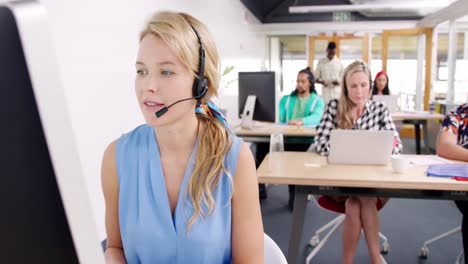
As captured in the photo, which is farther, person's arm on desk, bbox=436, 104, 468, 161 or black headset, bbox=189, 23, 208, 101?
person's arm on desk, bbox=436, 104, 468, 161

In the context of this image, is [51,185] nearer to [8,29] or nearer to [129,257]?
[8,29]

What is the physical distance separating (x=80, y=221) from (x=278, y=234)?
318cm

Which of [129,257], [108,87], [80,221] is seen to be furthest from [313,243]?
[80,221]

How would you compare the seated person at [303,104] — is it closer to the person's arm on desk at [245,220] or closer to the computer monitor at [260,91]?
the computer monitor at [260,91]

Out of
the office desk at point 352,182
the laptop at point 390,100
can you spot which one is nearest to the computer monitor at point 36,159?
the office desk at point 352,182

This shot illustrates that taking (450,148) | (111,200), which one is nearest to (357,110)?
(450,148)

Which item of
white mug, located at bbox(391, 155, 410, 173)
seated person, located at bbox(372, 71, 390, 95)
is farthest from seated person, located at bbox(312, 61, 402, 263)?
seated person, located at bbox(372, 71, 390, 95)

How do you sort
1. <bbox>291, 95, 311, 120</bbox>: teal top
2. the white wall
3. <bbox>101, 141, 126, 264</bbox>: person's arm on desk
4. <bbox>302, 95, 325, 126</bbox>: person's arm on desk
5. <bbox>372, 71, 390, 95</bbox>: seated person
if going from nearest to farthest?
<bbox>101, 141, 126, 264</bbox>: person's arm on desk
the white wall
<bbox>302, 95, 325, 126</bbox>: person's arm on desk
<bbox>291, 95, 311, 120</bbox>: teal top
<bbox>372, 71, 390, 95</bbox>: seated person

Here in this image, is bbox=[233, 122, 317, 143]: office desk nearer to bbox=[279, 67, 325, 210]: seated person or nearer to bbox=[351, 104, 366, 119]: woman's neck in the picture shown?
bbox=[279, 67, 325, 210]: seated person

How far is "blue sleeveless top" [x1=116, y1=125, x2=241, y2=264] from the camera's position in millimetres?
1099

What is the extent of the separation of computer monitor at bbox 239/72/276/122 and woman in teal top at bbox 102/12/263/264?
239cm

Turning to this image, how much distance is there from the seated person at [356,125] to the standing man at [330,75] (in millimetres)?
4604

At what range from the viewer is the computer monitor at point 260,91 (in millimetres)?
3639

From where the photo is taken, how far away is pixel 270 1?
918 cm
